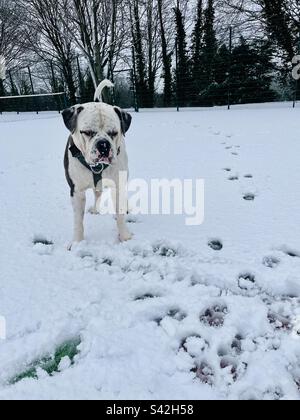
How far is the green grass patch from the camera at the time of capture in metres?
1.65

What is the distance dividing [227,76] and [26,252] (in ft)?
47.8

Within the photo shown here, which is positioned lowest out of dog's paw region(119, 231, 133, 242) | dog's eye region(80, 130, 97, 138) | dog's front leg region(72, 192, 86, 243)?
dog's paw region(119, 231, 133, 242)

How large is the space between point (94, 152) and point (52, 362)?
138 centimetres

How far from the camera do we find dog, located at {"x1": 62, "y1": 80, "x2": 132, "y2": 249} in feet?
8.29

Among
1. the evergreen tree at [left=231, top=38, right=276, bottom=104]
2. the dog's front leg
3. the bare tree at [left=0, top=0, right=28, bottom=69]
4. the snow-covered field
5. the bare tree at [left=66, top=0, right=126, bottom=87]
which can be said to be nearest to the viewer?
the snow-covered field

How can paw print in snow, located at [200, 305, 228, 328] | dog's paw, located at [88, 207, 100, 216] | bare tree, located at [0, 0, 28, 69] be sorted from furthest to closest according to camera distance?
bare tree, located at [0, 0, 28, 69] → dog's paw, located at [88, 207, 100, 216] → paw print in snow, located at [200, 305, 228, 328]

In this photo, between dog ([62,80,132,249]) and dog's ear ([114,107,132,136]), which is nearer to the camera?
dog ([62,80,132,249])

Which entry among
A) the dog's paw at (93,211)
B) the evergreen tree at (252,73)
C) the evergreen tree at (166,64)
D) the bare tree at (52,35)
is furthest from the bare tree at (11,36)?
the dog's paw at (93,211)

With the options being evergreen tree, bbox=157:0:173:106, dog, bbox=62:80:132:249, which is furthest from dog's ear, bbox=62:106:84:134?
evergreen tree, bbox=157:0:173:106

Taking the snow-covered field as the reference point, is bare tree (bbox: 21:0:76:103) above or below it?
above

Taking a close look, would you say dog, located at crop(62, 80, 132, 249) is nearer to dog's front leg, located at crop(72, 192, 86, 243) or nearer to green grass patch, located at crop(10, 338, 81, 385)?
dog's front leg, located at crop(72, 192, 86, 243)

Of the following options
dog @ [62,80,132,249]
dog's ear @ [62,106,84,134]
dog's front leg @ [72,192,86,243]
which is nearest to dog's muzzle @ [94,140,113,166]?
dog @ [62,80,132,249]

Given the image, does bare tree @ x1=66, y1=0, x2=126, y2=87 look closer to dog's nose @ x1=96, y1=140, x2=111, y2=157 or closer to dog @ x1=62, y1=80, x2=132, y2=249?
dog @ x1=62, y1=80, x2=132, y2=249

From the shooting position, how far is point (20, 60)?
76.4ft
